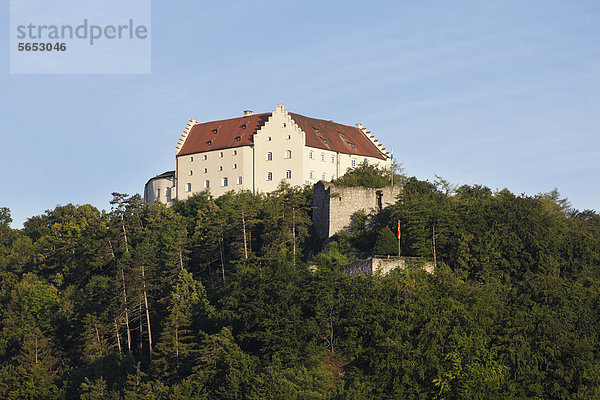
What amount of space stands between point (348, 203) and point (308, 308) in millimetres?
Answer: 10766

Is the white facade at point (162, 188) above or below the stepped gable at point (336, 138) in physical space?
below

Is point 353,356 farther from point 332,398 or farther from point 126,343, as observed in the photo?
point 126,343

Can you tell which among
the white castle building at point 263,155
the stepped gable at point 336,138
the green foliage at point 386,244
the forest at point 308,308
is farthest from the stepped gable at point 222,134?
the green foliage at point 386,244

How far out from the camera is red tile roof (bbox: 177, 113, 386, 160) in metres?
82.0

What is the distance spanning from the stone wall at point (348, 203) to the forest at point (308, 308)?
0.68 m

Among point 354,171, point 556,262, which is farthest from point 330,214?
point 556,262

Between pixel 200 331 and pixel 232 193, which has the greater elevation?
pixel 232 193

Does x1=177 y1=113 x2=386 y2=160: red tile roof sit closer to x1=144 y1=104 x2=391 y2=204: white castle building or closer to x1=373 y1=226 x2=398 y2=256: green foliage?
x1=144 y1=104 x2=391 y2=204: white castle building

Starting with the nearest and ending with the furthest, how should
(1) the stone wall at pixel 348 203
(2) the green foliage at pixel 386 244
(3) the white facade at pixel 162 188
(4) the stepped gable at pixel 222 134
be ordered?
(2) the green foliage at pixel 386 244
(1) the stone wall at pixel 348 203
(4) the stepped gable at pixel 222 134
(3) the white facade at pixel 162 188

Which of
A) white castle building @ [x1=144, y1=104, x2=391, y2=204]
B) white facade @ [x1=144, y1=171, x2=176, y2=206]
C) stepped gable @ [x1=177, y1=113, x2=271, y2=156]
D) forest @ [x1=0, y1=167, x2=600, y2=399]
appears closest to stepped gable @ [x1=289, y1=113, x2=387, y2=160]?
white castle building @ [x1=144, y1=104, x2=391, y2=204]

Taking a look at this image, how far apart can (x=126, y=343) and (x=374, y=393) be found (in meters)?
20.9

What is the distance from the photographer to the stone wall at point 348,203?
217 ft

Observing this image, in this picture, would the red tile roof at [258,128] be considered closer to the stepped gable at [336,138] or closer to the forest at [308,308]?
the stepped gable at [336,138]

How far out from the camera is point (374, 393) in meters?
53.1
